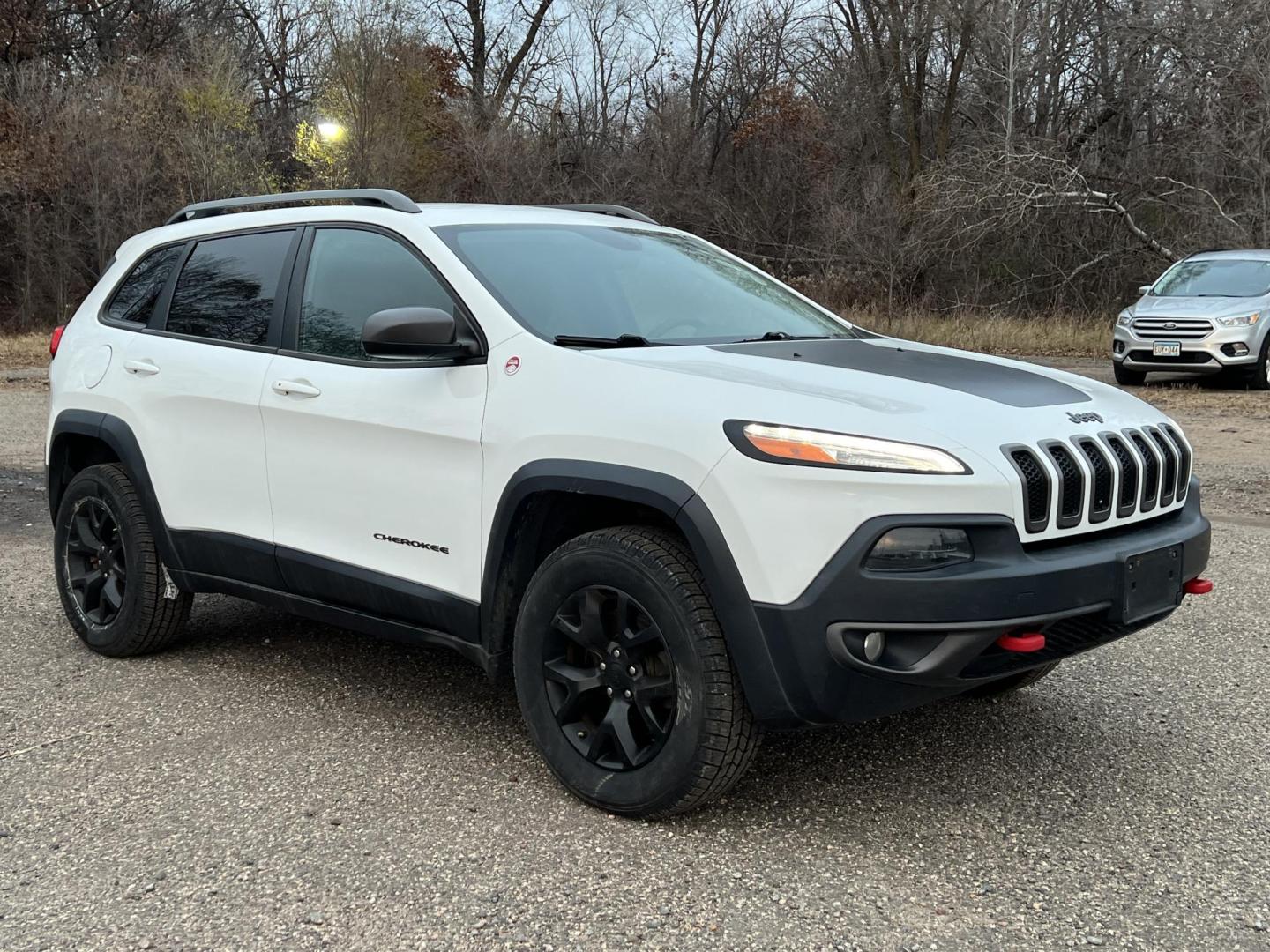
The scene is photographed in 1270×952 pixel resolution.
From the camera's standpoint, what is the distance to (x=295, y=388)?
4102 millimetres

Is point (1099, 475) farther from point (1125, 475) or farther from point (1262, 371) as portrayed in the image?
point (1262, 371)

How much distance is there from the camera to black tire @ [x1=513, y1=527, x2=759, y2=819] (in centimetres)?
313

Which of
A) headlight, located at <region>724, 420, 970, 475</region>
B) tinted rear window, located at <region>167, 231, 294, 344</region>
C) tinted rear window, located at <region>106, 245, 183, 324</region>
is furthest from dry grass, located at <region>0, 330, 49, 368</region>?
headlight, located at <region>724, 420, 970, 475</region>

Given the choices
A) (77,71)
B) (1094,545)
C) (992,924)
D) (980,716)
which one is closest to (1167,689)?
(980,716)

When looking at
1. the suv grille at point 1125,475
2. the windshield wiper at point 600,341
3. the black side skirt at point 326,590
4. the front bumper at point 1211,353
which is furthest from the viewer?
the front bumper at point 1211,353

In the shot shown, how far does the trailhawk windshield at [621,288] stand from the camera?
382 centimetres

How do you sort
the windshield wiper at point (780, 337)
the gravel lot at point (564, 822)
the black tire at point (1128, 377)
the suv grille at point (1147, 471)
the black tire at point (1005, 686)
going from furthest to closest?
the black tire at point (1128, 377) → the black tire at point (1005, 686) → the windshield wiper at point (780, 337) → the suv grille at point (1147, 471) → the gravel lot at point (564, 822)

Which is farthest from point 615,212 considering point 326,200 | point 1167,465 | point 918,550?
point 918,550

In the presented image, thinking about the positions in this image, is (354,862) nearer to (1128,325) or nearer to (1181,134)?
(1128,325)

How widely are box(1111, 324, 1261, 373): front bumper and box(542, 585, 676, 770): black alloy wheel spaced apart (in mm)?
13491

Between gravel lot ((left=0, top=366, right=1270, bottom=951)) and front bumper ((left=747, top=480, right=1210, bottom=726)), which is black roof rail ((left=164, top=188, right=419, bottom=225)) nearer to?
gravel lot ((left=0, top=366, right=1270, bottom=951))

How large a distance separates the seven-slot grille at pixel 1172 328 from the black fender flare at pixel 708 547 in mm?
13568

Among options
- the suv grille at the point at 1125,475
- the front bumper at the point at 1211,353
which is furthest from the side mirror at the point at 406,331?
the front bumper at the point at 1211,353

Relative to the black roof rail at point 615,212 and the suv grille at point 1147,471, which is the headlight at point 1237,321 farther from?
the suv grille at point 1147,471
